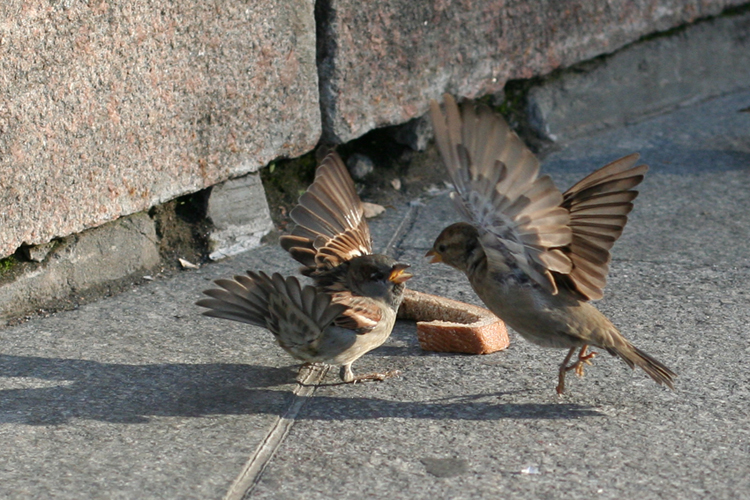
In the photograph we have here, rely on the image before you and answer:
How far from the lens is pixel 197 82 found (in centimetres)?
445

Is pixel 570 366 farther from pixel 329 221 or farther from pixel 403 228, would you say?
pixel 403 228

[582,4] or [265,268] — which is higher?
[582,4]

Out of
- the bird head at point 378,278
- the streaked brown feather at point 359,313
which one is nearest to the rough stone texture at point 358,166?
the bird head at point 378,278

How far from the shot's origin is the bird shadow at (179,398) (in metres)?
3.33

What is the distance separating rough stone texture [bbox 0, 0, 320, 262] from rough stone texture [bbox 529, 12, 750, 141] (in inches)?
82.0

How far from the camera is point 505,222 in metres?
3.26

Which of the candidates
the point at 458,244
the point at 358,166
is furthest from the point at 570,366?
the point at 358,166

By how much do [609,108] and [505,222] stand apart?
3.80 m

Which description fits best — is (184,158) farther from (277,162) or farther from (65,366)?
(65,366)

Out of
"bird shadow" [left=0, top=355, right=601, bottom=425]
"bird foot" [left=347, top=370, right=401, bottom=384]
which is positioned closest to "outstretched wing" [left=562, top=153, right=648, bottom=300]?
"bird shadow" [left=0, top=355, right=601, bottom=425]

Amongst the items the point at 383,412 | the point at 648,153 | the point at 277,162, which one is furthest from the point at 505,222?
the point at 648,153

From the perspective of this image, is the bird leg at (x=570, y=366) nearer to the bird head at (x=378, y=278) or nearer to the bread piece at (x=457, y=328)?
the bread piece at (x=457, y=328)

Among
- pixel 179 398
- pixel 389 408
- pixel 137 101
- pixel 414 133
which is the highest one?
pixel 137 101

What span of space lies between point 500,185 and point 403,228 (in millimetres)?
1974
